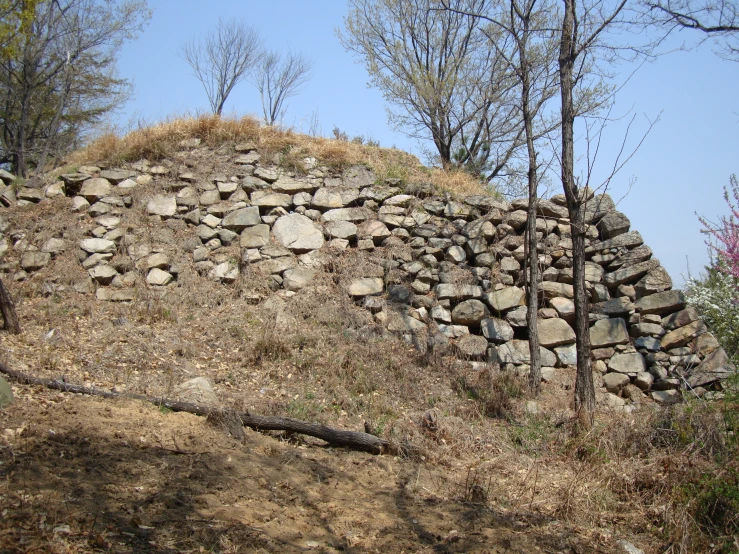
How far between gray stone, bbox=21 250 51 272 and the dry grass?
2534 millimetres

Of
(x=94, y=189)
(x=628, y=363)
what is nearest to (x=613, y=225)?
(x=628, y=363)

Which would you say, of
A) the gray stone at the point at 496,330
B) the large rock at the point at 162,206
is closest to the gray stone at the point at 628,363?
the gray stone at the point at 496,330

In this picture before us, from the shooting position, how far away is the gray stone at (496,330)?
8.65m

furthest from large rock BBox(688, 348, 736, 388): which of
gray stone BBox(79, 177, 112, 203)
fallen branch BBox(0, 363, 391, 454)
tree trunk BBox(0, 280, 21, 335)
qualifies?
gray stone BBox(79, 177, 112, 203)

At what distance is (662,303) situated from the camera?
862cm

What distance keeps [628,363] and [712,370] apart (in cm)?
105

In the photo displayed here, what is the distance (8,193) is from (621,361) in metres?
10.7

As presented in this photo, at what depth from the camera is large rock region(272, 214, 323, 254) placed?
9.89 m

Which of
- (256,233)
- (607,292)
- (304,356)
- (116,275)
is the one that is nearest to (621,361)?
(607,292)

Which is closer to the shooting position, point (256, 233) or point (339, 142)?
point (256, 233)

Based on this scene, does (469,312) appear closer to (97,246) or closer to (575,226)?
(575,226)

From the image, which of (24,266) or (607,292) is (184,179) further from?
(607,292)

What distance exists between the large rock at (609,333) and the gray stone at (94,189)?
8.63m

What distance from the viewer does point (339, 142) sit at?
38.1ft
